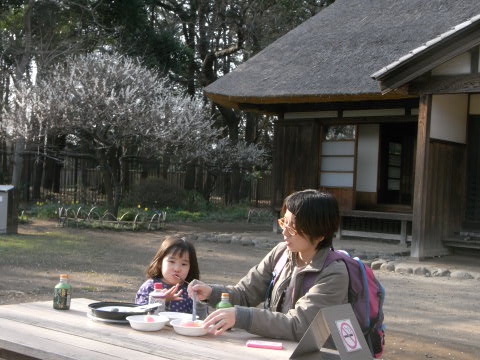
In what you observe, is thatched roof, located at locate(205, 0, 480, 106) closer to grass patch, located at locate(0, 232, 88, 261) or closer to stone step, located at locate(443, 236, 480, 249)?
stone step, located at locate(443, 236, 480, 249)

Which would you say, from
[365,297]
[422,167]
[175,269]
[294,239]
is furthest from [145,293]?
[422,167]

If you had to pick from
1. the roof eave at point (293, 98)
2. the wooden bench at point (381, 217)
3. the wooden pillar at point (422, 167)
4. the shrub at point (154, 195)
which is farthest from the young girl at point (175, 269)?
the shrub at point (154, 195)

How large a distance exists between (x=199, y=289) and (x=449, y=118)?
9.40m

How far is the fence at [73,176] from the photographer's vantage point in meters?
21.9

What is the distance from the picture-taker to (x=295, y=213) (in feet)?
10.6

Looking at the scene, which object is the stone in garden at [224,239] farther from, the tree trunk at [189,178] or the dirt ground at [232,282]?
the tree trunk at [189,178]

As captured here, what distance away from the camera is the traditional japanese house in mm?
10930

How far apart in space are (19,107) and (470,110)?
1335 centimetres

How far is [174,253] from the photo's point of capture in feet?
12.9

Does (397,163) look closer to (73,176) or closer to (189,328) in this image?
(73,176)

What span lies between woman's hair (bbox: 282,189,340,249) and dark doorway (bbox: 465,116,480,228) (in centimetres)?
993

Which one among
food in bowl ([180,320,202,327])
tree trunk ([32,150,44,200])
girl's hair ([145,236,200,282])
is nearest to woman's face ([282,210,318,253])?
food in bowl ([180,320,202,327])

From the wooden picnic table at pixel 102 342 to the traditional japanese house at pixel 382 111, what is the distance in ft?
27.0

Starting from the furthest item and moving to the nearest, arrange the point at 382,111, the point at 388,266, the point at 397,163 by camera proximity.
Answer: the point at 397,163
the point at 382,111
the point at 388,266
